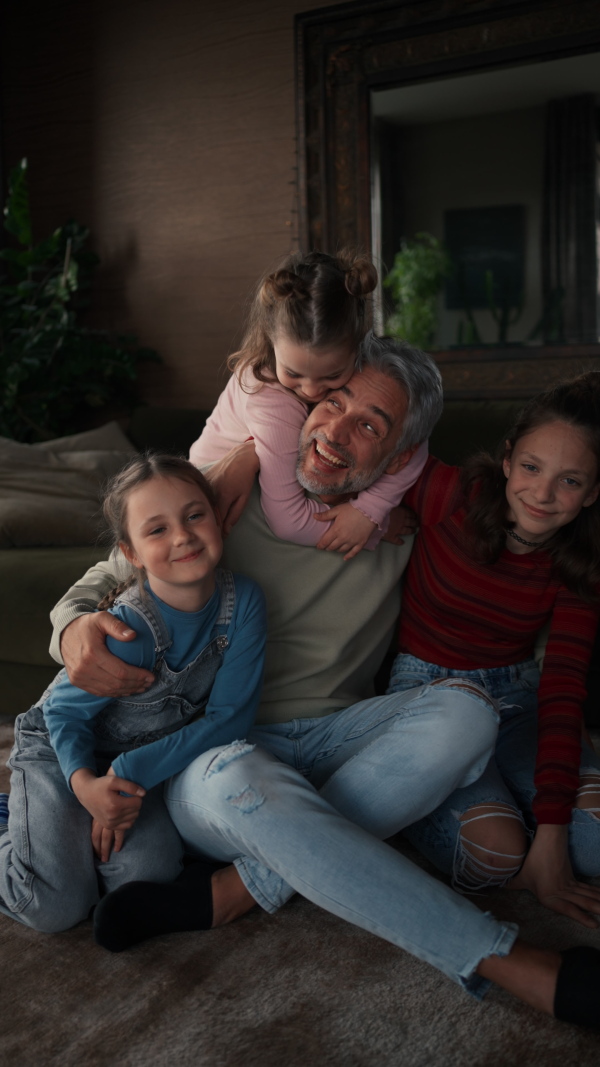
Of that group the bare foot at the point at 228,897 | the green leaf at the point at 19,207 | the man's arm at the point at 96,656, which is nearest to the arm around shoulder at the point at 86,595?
the man's arm at the point at 96,656

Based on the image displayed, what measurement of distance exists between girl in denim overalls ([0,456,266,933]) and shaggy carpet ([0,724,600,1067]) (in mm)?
86

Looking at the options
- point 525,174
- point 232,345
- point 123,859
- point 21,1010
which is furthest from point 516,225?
point 21,1010

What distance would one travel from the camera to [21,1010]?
3.77ft

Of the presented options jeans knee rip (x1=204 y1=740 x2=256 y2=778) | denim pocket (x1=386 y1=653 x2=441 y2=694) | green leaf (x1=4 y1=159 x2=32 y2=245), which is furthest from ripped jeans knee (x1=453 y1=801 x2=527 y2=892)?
green leaf (x1=4 y1=159 x2=32 y2=245)

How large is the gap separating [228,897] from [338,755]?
29 cm

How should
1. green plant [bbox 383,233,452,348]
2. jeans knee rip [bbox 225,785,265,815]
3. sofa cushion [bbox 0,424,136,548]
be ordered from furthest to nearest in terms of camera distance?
1. green plant [bbox 383,233,452,348]
2. sofa cushion [bbox 0,424,136,548]
3. jeans knee rip [bbox 225,785,265,815]

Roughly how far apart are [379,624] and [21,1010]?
2.85ft

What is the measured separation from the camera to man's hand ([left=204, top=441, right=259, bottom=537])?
1510mm

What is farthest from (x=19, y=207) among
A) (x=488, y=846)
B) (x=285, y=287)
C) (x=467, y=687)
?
(x=488, y=846)

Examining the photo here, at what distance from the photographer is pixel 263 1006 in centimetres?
114

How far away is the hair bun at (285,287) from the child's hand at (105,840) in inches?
37.1

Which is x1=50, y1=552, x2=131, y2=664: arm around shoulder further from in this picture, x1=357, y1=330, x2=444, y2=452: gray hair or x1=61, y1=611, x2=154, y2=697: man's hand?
x1=357, y1=330, x2=444, y2=452: gray hair

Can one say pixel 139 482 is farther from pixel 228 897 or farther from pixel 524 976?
pixel 524 976

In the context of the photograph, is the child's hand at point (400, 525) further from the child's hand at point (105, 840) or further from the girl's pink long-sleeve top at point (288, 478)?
the child's hand at point (105, 840)
